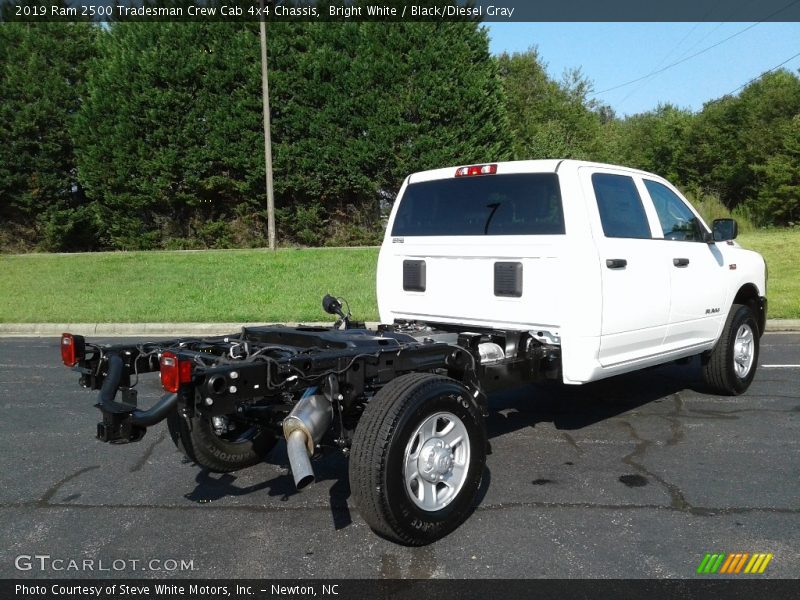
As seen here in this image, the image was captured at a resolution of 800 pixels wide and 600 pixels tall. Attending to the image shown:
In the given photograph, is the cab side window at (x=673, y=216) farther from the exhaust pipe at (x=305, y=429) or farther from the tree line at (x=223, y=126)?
the tree line at (x=223, y=126)

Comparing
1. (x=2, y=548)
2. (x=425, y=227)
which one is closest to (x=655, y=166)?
(x=425, y=227)

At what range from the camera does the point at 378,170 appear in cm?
2211

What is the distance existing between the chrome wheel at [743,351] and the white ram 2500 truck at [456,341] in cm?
2

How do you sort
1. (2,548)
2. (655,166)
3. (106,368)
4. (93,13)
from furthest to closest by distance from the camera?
(655,166) → (93,13) → (106,368) → (2,548)

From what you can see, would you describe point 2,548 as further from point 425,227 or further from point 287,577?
Answer: point 425,227

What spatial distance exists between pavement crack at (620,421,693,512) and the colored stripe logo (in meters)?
0.58

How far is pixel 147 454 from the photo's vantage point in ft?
17.3

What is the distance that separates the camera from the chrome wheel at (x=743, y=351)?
6.70 m

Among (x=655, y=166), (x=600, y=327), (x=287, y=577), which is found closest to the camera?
(x=287, y=577)

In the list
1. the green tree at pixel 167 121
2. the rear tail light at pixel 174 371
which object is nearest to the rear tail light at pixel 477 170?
the rear tail light at pixel 174 371

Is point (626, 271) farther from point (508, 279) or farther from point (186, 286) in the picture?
point (186, 286)

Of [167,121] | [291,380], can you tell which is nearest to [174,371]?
[291,380]

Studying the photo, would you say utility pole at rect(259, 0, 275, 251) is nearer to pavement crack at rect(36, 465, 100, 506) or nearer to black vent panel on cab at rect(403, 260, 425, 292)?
black vent panel on cab at rect(403, 260, 425, 292)

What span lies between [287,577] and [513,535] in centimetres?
121
